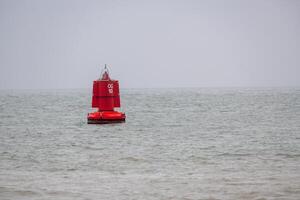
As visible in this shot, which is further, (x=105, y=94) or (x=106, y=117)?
(x=106, y=117)

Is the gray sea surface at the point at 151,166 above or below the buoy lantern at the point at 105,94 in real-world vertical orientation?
below

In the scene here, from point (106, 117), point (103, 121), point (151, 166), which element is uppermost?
point (106, 117)

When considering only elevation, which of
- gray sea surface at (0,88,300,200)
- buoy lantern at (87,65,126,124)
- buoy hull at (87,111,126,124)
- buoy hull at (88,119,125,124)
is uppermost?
buoy lantern at (87,65,126,124)

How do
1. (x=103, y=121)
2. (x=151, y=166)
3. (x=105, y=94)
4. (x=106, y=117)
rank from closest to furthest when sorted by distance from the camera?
(x=151, y=166)
(x=105, y=94)
(x=106, y=117)
(x=103, y=121)

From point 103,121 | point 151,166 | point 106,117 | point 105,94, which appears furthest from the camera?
point 103,121

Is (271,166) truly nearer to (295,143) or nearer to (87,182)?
(87,182)

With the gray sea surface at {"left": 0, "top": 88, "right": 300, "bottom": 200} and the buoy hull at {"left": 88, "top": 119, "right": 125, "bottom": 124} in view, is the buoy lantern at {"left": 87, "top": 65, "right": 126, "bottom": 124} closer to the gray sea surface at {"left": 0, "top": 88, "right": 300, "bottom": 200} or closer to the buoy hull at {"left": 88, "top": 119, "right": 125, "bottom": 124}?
the buoy hull at {"left": 88, "top": 119, "right": 125, "bottom": 124}

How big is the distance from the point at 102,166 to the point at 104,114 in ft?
49.6

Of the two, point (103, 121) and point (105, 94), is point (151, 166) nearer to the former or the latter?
point (105, 94)

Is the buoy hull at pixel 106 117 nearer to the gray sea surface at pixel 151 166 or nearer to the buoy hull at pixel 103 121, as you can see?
the buoy hull at pixel 103 121

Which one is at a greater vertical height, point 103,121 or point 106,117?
point 106,117

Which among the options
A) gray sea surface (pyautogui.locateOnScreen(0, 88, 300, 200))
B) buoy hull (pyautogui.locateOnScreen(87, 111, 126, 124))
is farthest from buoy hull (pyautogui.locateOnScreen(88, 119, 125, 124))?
gray sea surface (pyautogui.locateOnScreen(0, 88, 300, 200))

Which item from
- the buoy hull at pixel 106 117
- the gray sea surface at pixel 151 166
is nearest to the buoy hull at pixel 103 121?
the buoy hull at pixel 106 117

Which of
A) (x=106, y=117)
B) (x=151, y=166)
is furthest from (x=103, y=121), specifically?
(x=151, y=166)
